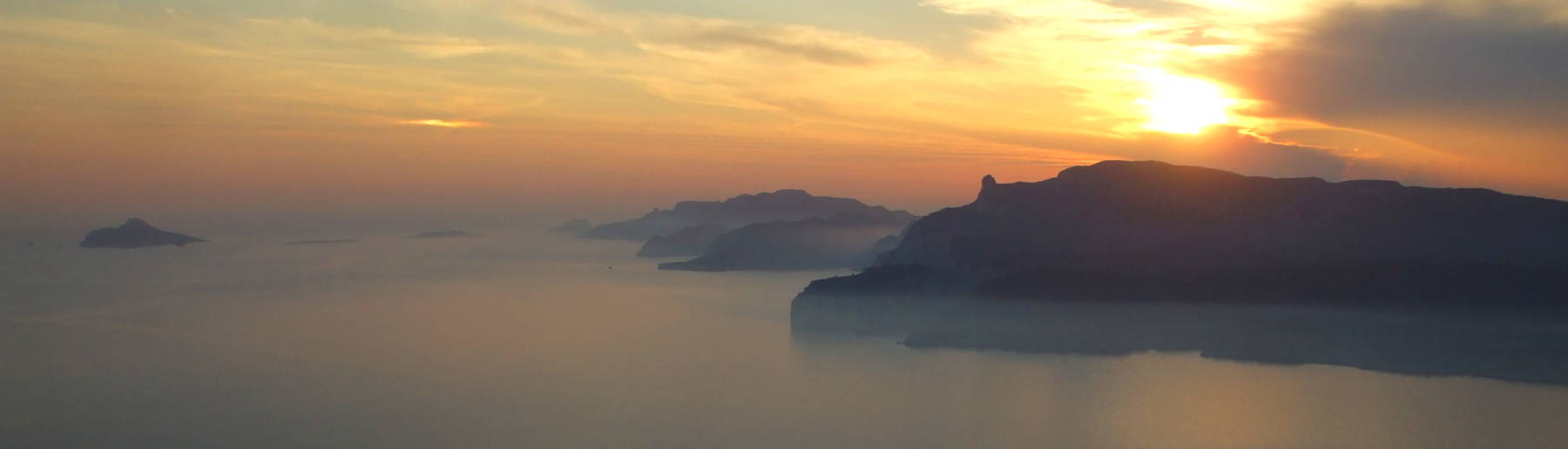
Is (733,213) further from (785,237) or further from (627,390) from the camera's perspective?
(627,390)

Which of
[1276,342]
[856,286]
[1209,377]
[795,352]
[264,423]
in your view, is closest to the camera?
[264,423]

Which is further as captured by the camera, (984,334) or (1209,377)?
(984,334)

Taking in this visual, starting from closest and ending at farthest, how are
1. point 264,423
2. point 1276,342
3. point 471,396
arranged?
1. point 264,423
2. point 471,396
3. point 1276,342

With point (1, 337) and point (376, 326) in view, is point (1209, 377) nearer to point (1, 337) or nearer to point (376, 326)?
point (376, 326)

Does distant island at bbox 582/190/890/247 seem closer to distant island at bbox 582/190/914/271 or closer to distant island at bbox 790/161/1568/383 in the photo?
distant island at bbox 582/190/914/271

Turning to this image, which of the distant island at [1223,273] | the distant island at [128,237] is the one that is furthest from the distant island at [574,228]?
the distant island at [1223,273]

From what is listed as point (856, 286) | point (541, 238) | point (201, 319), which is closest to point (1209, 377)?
point (856, 286)

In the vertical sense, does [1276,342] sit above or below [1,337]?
above

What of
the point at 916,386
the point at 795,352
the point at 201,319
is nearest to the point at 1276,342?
the point at 916,386
